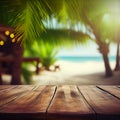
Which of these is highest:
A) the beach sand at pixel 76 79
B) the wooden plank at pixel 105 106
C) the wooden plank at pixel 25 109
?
the wooden plank at pixel 25 109

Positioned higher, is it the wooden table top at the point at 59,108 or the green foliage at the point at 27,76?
the wooden table top at the point at 59,108

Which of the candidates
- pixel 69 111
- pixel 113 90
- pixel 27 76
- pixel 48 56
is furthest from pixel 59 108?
pixel 48 56

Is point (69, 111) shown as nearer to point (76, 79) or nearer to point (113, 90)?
point (113, 90)

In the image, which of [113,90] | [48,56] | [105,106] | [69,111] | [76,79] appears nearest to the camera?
[69,111]

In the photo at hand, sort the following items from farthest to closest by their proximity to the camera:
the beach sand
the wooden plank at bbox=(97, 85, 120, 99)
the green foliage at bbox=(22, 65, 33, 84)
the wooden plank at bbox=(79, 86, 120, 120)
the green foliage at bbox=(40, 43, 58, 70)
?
1. the green foliage at bbox=(40, 43, 58, 70)
2. the beach sand
3. the green foliage at bbox=(22, 65, 33, 84)
4. the wooden plank at bbox=(97, 85, 120, 99)
5. the wooden plank at bbox=(79, 86, 120, 120)

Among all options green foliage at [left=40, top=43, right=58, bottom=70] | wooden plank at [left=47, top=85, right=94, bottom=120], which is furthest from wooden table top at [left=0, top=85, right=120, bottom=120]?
green foliage at [left=40, top=43, right=58, bottom=70]

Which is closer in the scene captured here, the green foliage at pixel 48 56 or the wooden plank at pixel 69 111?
the wooden plank at pixel 69 111

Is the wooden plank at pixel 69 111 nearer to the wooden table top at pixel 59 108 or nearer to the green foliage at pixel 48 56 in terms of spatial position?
the wooden table top at pixel 59 108

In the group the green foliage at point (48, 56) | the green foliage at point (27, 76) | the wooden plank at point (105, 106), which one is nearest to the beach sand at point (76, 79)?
the green foliage at point (27, 76)

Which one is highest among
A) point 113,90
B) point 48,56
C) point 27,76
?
point 48,56

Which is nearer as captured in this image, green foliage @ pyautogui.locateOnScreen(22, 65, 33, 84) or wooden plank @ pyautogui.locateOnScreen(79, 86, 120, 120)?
wooden plank @ pyautogui.locateOnScreen(79, 86, 120, 120)

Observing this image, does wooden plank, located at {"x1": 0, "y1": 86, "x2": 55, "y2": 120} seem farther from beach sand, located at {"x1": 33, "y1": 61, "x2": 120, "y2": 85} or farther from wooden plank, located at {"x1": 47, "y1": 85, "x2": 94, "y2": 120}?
beach sand, located at {"x1": 33, "y1": 61, "x2": 120, "y2": 85}

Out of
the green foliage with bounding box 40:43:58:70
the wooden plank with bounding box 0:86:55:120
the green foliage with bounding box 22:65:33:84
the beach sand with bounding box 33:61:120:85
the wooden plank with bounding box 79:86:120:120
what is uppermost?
the green foliage with bounding box 40:43:58:70

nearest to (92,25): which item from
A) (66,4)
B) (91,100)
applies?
(66,4)
